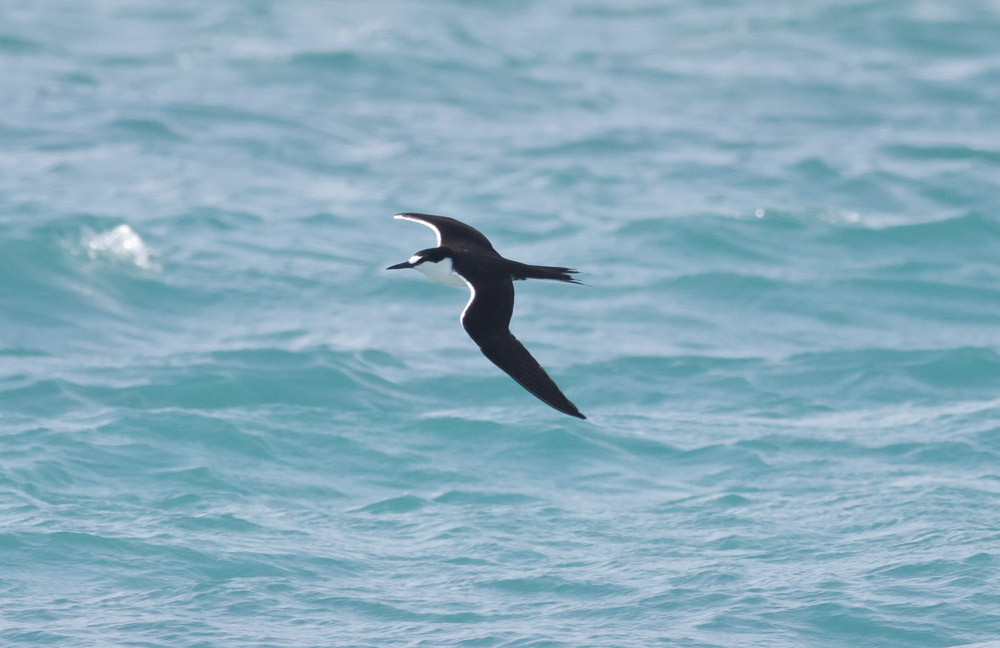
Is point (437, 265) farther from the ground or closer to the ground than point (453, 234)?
closer to the ground

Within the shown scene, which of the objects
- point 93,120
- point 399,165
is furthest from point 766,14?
point 93,120

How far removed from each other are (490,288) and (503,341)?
2.26 ft

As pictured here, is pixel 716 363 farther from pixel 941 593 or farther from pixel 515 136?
pixel 515 136

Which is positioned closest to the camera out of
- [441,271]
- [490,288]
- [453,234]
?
[490,288]

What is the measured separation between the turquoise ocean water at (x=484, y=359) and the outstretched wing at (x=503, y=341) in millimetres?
2409

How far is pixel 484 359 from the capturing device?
47.2 feet

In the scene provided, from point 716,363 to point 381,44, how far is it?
1407cm

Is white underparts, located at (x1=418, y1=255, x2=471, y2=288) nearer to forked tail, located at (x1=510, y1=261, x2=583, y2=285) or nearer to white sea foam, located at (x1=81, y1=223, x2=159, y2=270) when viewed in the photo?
forked tail, located at (x1=510, y1=261, x2=583, y2=285)

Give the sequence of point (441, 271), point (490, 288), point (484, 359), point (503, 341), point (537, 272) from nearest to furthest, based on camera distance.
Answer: point (503, 341), point (490, 288), point (537, 272), point (441, 271), point (484, 359)

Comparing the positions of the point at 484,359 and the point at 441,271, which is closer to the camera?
the point at 441,271

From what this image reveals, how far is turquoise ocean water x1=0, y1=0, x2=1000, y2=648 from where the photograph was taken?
10289 millimetres

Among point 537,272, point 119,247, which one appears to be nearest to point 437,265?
point 537,272

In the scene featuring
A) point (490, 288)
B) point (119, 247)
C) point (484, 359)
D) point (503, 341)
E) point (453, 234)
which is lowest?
point (484, 359)

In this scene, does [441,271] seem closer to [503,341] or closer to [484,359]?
[503,341]
